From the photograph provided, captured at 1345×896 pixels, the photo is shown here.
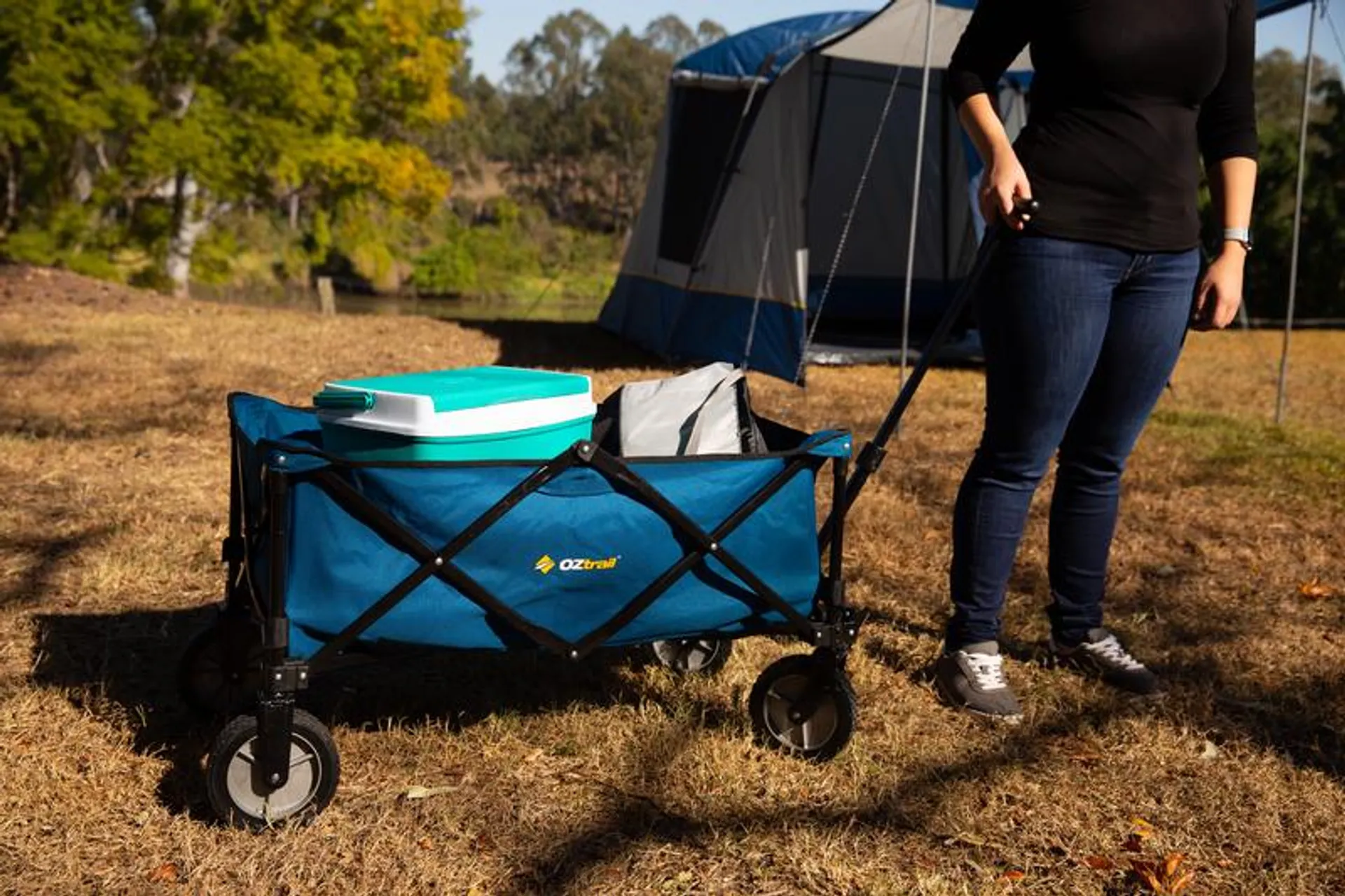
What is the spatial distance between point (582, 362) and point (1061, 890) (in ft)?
22.3

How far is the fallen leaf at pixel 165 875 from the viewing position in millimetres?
2021

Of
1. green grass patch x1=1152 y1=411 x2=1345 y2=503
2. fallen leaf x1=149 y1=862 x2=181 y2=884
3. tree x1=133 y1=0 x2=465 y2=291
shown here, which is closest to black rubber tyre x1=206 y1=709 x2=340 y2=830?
fallen leaf x1=149 y1=862 x2=181 y2=884

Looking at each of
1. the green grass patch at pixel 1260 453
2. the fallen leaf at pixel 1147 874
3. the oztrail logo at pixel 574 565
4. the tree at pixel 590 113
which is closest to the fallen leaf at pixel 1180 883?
the fallen leaf at pixel 1147 874

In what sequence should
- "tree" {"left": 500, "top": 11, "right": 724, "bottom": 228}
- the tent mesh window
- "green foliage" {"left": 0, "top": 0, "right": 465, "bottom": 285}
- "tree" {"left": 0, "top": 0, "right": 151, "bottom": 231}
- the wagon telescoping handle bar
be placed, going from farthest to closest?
"tree" {"left": 500, "top": 11, "right": 724, "bottom": 228}, "green foliage" {"left": 0, "top": 0, "right": 465, "bottom": 285}, "tree" {"left": 0, "top": 0, "right": 151, "bottom": 231}, the tent mesh window, the wagon telescoping handle bar

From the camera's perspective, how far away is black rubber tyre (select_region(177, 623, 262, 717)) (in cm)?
260

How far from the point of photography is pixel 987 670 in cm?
278

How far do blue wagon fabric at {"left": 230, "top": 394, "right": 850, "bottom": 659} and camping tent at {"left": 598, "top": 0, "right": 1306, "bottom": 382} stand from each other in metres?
4.09

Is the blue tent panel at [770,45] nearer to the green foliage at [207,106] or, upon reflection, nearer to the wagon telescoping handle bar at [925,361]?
the wagon telescoping handle bar at [925,361]

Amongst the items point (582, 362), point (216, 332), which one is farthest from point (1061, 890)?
point (216, 332)

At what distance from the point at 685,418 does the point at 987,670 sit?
2.83ft

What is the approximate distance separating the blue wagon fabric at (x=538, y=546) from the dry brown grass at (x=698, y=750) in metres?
0.32

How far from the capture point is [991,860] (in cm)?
220

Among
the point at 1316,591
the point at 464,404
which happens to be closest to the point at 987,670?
the point at 464,404

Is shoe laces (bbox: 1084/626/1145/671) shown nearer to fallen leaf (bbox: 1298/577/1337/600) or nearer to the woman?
the woman
